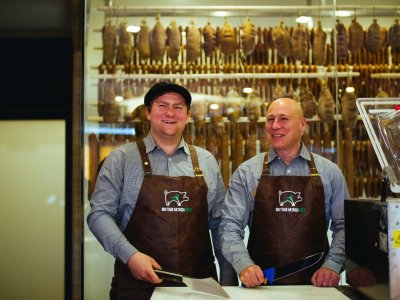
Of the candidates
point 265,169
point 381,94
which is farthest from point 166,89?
point 381,94

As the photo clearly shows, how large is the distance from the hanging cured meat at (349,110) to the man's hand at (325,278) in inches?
96.7

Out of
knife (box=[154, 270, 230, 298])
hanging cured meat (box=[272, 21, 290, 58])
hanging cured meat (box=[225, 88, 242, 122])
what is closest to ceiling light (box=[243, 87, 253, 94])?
hanging cured meat (box=[225, 88, 242, 122])

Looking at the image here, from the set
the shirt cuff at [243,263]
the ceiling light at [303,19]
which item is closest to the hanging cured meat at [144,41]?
the ceiling light at [303,19]

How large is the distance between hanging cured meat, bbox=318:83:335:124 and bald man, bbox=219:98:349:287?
5.68ft

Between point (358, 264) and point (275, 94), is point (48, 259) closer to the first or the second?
point (275, 94)

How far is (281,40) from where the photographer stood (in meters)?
4.83

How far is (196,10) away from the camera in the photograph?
198 inches

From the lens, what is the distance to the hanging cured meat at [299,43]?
15.9ft

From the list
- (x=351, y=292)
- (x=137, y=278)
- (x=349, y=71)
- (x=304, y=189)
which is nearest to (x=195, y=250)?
(x=137, y=278)

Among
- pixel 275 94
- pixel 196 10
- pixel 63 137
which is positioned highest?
pixel 196 10

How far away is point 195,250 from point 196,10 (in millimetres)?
2834

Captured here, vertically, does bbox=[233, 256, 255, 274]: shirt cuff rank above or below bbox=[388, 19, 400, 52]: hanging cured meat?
below

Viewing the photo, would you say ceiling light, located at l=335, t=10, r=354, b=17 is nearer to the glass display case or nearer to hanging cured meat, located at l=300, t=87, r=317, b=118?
the glass display case

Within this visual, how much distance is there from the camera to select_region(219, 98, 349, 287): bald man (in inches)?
113
